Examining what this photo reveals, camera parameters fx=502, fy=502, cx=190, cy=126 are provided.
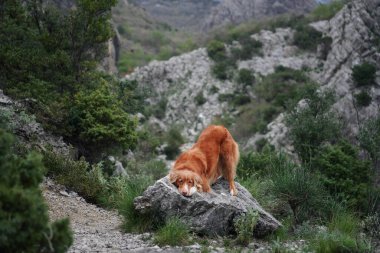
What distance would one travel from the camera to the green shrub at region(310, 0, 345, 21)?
62.2 m

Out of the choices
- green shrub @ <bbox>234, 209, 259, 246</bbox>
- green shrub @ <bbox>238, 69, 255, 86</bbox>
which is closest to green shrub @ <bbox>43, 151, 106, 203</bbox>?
green shrub @ <bbox>234, 209, 259, 246</bbox>

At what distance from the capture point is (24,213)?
4176 mm

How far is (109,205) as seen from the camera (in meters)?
11.6

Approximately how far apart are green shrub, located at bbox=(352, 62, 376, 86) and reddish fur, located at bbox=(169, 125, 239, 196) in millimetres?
31277

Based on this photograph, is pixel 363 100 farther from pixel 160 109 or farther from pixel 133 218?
pixel 133 218

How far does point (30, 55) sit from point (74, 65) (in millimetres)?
1743

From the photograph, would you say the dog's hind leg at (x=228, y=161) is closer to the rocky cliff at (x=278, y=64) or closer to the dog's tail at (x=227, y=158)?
the dog's tail at (x=227, y=158)

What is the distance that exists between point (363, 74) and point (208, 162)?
32.3 meters

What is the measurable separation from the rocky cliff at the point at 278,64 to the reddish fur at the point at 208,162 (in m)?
25.0

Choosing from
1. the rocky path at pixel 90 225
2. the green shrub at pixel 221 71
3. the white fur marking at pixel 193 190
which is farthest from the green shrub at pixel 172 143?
the white fur marking at pixel 193 190

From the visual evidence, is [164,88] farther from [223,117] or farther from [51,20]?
[51,20]

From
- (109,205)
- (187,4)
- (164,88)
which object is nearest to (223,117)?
(164,88)

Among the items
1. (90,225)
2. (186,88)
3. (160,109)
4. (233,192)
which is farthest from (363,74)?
(90,225)

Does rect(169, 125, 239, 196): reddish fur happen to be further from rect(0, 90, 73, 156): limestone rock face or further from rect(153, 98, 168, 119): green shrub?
rect(153, 98, 168, 119): green shrub
